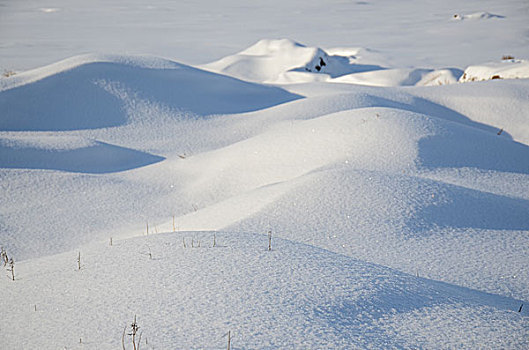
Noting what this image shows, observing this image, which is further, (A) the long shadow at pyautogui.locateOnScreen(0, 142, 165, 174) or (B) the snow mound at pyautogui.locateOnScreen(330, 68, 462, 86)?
(B) the snow mound at pyautogui.locateOnScreen(330, 68, 462, 86)

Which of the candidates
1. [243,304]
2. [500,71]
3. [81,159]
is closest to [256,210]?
[243,304]

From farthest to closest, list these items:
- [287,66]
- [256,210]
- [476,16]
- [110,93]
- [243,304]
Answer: [476,16] < [287,66] < [110,93] < [256,210] < [243,304]

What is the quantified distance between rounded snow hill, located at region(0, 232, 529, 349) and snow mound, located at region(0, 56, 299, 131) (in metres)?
3.53

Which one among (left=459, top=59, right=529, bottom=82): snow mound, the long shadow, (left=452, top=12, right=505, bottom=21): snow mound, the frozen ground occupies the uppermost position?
(left=452, top=12, right=505, bottom=21): snow mound

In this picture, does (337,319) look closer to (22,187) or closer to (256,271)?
(256,271)

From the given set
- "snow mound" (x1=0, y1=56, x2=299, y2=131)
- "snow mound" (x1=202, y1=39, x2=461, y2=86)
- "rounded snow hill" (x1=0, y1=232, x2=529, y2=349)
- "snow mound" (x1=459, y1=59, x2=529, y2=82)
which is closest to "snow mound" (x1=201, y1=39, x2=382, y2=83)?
"snow mound" (x1=202, y1=39, x2=461, y2=86)

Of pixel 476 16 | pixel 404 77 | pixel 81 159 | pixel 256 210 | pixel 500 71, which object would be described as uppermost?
pixel 476 16

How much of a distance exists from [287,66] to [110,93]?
4.46m

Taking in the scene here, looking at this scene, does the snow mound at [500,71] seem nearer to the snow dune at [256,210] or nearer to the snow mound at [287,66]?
the snow dune at [256,210]

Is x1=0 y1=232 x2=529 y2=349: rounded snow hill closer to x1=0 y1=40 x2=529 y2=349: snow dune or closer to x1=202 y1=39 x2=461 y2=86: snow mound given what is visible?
x1=0 y1=40 x2=529 y2=349: snow dune

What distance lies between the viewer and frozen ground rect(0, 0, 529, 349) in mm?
1378

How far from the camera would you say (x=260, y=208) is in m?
2.60

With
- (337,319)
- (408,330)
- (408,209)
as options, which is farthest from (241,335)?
(408,209)

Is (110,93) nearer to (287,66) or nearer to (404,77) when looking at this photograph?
(287,66)
